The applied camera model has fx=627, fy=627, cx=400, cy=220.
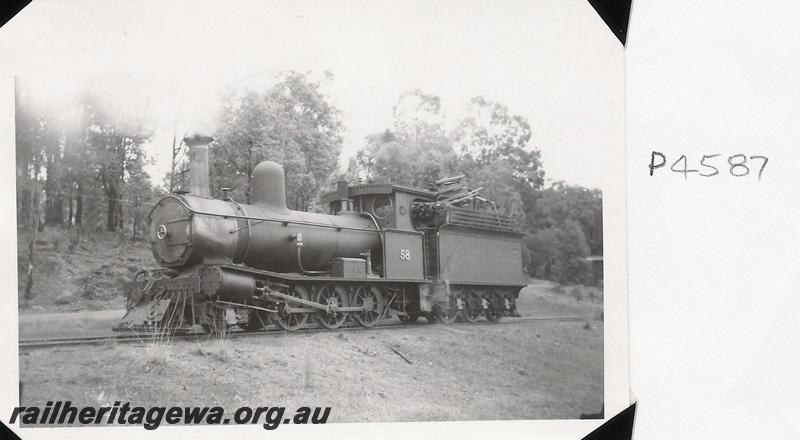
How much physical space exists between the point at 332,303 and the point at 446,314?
4.81 feet

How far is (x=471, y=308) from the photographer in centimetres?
828

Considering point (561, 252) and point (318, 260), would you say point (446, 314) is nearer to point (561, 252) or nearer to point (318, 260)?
point (318, 260)

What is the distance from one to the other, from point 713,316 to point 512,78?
2.57 metres

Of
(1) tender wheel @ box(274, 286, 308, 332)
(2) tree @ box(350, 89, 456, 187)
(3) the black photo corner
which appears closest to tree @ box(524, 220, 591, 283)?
(2) tree @ box(350, 89, 456, 187)

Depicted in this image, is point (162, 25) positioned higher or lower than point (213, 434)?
higher

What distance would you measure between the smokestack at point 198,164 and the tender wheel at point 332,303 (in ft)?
6.07

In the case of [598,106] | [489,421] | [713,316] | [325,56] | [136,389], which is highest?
[325,56]

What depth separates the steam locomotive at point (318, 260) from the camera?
6.61 meters

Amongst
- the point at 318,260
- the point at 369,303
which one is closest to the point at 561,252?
the point at 369,303

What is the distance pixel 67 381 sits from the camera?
492cm

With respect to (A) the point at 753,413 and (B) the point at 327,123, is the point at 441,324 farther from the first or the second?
(A) the point at 753,413

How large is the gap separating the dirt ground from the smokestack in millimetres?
1944

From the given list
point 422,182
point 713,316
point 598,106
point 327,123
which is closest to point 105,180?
point 327,123

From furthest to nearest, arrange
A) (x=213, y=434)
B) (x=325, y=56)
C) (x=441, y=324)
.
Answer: (x=441, y=324) < (x=325, y=56) < (x=213, y=434)
